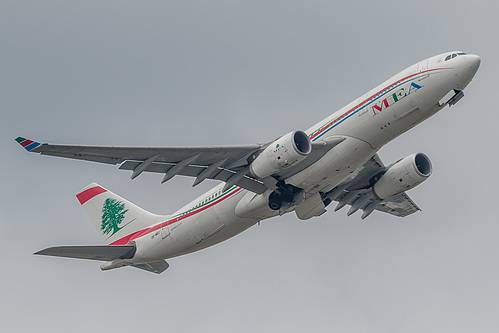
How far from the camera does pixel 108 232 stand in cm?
4500

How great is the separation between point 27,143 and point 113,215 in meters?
14.4

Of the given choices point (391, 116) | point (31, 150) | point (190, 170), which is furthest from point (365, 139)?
point (31, 150)

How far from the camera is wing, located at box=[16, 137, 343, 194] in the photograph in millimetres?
33969

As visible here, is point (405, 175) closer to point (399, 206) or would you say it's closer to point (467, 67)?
point (399, 206)

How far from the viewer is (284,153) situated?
3356 centimetres

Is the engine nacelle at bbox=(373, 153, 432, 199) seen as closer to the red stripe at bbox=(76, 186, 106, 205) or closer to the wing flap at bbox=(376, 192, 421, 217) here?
the wing flap at bbox=(376, 192, 421, 217)

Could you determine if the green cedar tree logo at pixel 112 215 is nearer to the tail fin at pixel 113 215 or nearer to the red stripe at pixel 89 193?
the tail fin at pixel 113 215

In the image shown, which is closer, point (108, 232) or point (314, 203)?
point (314, 203)

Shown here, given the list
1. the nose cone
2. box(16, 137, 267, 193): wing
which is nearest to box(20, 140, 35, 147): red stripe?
box(16, 137, 267, 193): wing

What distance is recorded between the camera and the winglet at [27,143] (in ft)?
102

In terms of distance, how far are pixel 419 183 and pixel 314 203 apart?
17.6 ft

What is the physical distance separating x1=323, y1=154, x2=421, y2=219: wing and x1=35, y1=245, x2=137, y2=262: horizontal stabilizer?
10747mm

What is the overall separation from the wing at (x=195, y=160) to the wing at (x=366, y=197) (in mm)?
4402

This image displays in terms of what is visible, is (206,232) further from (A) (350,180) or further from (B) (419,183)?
(B) (419,183)
